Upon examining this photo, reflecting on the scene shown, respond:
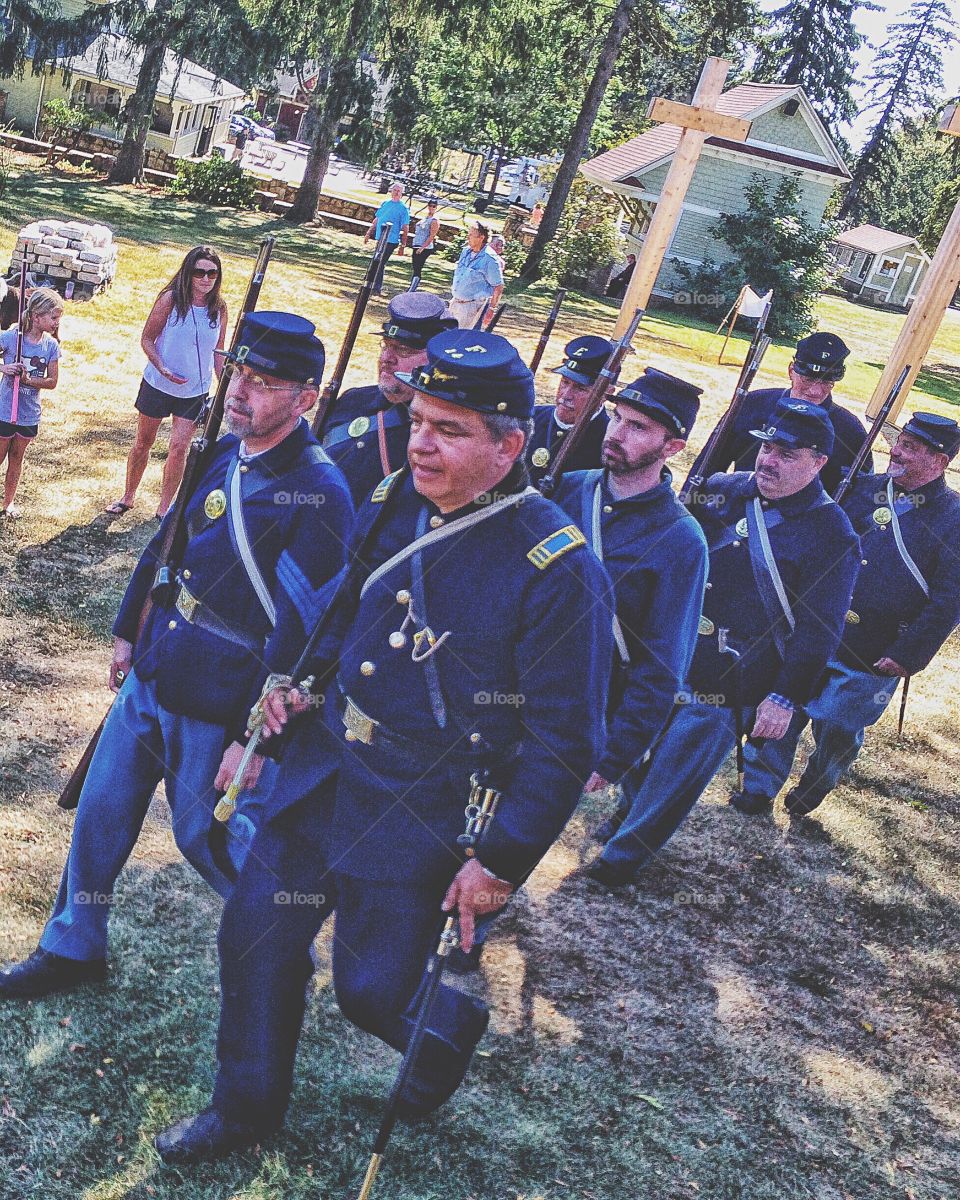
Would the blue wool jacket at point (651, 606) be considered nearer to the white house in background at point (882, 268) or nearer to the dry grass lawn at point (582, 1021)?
the dry grass lawn at point (582, 1021)

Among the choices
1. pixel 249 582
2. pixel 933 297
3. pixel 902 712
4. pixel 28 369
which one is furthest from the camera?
pixel 933 297

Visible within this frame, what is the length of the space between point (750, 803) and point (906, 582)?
1.60m

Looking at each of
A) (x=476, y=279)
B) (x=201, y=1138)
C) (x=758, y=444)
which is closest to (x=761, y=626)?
(x=758, y=444)

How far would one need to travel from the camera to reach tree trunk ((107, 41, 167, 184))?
92.0ft

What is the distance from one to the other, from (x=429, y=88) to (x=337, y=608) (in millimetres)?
45790

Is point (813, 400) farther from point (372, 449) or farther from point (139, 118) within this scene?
point (139, 118)

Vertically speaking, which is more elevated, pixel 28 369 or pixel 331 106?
pixel 331 106

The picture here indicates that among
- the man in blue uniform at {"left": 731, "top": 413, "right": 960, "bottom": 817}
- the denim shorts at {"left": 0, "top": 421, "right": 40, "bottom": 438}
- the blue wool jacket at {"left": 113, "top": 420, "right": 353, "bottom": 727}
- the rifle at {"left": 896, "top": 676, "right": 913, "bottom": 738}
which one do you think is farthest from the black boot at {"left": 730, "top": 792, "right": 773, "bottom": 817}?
the denim shorts at {"left": 0, "top": 421, "right": 40, "bottom": 438}

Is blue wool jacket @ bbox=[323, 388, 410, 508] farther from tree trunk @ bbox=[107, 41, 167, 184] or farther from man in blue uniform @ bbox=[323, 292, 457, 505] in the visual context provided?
tree trunk @ bbox=[107, 41, 167, 184]

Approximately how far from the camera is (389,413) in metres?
5.90

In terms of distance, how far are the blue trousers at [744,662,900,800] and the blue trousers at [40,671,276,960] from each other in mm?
3800

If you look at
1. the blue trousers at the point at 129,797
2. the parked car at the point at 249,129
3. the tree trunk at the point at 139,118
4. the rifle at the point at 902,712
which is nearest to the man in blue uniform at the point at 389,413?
the blue trousers at the point at 129,797

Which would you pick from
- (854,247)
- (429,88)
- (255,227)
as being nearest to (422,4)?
(255,227)

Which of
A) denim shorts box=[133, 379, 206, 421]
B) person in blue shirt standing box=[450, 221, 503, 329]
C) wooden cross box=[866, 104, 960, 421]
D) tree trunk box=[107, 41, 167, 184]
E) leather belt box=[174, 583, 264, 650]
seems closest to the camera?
leather belt box=[174, 583, 264, 650]
